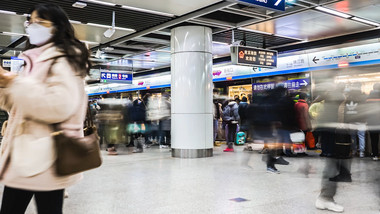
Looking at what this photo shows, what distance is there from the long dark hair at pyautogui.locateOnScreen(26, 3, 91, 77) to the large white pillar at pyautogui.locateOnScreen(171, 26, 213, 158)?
7943 millimetres

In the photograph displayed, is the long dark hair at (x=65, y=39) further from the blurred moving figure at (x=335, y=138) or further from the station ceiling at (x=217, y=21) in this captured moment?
the station ceiling at (x=217, y=21)

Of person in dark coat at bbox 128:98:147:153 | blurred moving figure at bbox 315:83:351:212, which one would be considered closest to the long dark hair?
blurred moving figure at bbox 315:83:351:212

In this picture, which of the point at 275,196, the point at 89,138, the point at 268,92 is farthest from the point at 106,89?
the point at 89,138

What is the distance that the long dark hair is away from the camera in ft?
5.27

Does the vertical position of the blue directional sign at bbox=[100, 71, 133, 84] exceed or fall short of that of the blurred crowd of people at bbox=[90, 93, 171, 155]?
it exceeds it

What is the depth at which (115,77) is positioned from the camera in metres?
18.1

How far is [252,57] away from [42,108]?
33.1ft

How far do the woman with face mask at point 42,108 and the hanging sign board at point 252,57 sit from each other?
9.16 m

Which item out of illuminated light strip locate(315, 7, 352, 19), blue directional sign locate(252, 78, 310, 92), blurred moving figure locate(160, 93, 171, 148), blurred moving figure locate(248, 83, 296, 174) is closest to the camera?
blurred moving figure locate(248, 83, 296, 174)

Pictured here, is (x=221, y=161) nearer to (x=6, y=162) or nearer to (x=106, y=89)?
(x=6, y=162)

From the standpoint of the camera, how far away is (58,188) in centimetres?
157

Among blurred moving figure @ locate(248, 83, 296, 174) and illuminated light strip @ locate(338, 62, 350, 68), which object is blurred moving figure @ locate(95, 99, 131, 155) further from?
illuminated light strip @ locate(338, 62, 350, 68)

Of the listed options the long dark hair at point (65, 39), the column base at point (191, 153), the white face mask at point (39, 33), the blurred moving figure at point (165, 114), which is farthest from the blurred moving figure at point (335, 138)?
the blurred moving figure at point (165, 114)

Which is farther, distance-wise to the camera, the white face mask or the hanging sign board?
the hanging sign board
